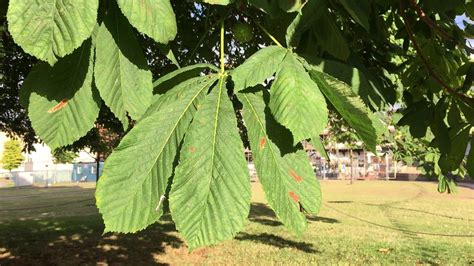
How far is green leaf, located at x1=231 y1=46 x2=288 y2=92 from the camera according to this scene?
2.59 ft

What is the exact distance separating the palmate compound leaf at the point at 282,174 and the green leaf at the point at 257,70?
6 centimetres

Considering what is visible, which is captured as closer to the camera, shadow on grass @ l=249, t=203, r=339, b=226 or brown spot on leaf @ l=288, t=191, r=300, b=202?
brown spot on leaf @ l=288, t=191, r=300, b=202

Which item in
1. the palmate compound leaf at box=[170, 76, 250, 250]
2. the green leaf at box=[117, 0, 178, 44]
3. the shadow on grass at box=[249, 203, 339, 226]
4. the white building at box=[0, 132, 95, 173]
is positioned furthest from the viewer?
the white building at box=[0, 132, 95, 173]

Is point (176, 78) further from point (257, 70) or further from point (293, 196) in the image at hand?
point (293, 196)

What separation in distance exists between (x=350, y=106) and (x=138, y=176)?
0.37 metres

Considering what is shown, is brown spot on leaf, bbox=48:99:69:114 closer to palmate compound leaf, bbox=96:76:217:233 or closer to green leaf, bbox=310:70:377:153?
palmate compound leaf, bbox=96:76:217:233

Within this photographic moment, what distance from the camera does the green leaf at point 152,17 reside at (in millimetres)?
732

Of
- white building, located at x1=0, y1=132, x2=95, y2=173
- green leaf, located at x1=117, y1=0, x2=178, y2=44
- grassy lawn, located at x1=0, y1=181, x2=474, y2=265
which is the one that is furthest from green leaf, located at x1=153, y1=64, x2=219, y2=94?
white building, located at x1=0, y1=132, x2=95, y2=173

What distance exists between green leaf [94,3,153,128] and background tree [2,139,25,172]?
41.5 m

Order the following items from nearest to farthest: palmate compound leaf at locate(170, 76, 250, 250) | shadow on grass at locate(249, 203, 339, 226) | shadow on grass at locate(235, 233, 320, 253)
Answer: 1. palmate compound leaf at locate(170, 76, 250, 250)
2. shadow on grass at locate(235, 233, 320, 253)
3. shadow on grass at locate(249, 203, 339, 226)

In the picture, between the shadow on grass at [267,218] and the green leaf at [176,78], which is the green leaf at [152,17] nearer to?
the green leaf at [176,78]

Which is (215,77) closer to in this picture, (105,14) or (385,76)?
(105,14)

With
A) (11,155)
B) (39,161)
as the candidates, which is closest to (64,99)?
(11,155)

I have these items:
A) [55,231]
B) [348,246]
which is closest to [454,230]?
[348,246]
